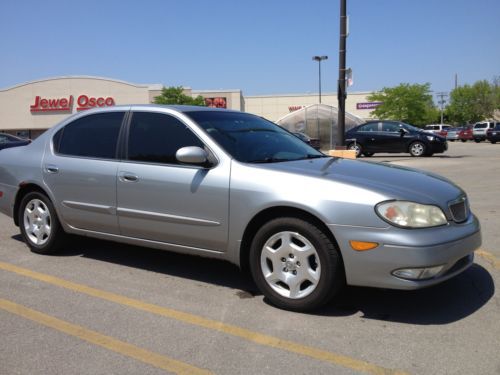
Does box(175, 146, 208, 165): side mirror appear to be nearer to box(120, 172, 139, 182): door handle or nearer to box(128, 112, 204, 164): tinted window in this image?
box(128, 112, 204, 164): tinted window

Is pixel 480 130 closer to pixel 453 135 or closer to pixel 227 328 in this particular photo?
pixel 453 135

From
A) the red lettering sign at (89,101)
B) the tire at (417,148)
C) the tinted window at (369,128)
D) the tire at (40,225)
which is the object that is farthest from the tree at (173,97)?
the tire at (40,225)

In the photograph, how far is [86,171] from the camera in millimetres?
4797

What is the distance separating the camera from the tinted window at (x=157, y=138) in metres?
4.36

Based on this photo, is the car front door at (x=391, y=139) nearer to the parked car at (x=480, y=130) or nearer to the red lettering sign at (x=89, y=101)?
the parked car at (x=480, y=130)

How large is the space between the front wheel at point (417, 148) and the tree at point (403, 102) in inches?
1933

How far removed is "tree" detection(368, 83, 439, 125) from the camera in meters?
66.1

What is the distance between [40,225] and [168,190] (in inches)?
76.4

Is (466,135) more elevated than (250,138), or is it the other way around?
(250,138)

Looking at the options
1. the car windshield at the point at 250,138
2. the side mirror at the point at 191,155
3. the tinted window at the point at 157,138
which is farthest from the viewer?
the tinted window at the point at 157,138

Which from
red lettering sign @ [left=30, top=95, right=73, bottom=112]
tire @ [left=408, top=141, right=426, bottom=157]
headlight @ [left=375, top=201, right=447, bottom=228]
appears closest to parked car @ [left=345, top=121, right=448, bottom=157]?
tire @ [left=408, top=141, right=426, bottom=157]

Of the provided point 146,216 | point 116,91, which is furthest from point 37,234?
point 116,91

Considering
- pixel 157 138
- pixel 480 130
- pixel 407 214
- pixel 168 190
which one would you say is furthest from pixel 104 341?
pixel 480 130

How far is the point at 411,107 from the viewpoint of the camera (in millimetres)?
66562
